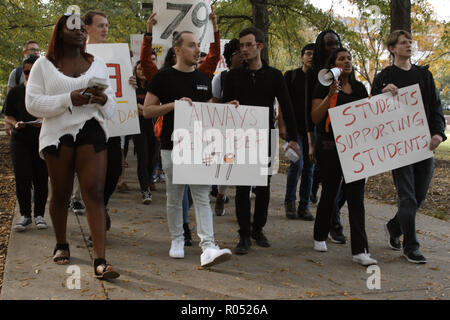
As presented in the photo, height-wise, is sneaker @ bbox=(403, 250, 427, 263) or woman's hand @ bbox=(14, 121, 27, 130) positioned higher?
woman's hand @ bbox=(14, 121, 27, 130)

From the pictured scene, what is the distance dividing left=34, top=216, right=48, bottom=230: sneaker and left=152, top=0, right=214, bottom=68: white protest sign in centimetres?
236

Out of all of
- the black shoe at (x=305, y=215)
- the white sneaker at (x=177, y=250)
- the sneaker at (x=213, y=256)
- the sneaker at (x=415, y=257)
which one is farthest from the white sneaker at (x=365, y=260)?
the black shoe at (x=305, y=215)

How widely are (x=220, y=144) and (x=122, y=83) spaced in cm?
177

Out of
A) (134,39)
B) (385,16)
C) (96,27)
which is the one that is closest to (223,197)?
(96,27)

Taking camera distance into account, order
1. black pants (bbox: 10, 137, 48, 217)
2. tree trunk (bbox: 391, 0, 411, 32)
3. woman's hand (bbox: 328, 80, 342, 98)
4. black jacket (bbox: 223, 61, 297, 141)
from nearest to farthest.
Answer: woman's hand (bbox: 328, 80, 342, 98) < black jacket (bbox: 223, 61, 297, 141) < black pants (bbox: 10, 137, 48, 217) < tree trunk (bbox: 391, 0, 411, 32)

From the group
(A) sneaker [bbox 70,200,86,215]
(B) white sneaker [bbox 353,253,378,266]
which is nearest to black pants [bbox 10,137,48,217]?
(A) sneaker [bbox 70,200,86,215]

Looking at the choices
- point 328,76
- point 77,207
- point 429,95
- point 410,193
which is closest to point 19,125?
point 77,207

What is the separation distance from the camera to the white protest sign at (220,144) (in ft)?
14.2

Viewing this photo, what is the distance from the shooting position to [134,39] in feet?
34.2

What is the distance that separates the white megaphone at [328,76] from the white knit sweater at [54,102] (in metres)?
1.93

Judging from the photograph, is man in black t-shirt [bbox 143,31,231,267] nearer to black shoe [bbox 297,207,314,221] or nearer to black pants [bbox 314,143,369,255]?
black pants [bbox 314,143,369,255]

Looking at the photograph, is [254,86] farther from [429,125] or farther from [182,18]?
[182,18]

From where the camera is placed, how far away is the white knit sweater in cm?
390

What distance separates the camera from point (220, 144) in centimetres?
452
